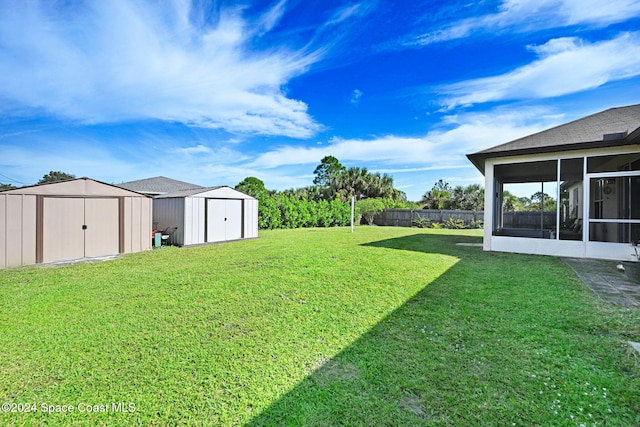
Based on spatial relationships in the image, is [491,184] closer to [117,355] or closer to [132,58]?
[117,355]

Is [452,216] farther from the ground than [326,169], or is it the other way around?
[326,169]

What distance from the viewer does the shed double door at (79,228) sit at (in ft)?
24.0

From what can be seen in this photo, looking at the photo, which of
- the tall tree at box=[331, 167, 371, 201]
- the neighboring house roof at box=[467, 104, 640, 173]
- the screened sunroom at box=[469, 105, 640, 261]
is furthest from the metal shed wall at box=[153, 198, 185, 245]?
the tall tree at box=[331, 167, 371, 201]

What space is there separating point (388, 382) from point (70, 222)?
9205 mm

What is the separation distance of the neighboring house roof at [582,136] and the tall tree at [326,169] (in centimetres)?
2777

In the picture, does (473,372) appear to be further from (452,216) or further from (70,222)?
(452,216)

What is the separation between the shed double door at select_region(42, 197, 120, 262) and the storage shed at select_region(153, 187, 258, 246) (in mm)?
2149

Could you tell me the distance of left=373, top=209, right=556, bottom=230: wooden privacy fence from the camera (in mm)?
16806

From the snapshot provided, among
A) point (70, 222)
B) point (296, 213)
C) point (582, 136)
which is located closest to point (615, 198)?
point (582, 136)

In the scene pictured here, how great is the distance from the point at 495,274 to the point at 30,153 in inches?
834

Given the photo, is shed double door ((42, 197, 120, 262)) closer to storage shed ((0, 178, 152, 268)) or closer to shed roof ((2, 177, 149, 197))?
storage shed ((0, 178, 152, 268))

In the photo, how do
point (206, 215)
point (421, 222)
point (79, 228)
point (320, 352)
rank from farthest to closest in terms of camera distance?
point (421, 222) → point (206, 215) → point (79, 228) → point (320, 352)

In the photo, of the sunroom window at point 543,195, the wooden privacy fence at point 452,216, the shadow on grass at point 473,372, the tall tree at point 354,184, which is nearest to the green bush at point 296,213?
the wooden privacy fence at point 452,216

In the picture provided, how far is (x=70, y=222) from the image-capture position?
25.4 feet
